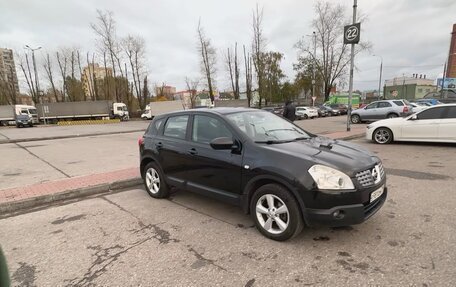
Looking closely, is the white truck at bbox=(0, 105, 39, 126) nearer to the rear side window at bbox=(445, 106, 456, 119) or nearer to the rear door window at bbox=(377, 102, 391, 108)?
the rear door window at bbox=(377, 102, 391, 108)

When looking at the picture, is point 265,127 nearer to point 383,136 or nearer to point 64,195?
point 64,195

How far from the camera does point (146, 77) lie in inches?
2072

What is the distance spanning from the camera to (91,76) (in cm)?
5584

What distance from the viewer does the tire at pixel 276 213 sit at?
3.24 m

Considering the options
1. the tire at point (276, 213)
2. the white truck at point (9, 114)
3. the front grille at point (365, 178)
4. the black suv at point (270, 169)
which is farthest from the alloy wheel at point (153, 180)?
the white truck at point (9, 114)

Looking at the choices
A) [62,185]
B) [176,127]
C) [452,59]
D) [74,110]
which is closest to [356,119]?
[176,127]

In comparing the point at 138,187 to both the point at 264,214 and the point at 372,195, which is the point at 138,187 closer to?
the point at 264,214

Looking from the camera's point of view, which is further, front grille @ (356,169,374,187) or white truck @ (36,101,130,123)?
white truck @ (36,101,130,123)

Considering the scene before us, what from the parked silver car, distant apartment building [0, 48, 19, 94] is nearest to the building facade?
the parked silver car

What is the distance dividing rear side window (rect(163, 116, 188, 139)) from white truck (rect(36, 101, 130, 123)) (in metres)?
39.8

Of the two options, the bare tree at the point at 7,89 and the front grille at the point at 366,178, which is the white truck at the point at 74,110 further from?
the front grille at the point at 366,178

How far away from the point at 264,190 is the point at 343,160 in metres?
0.97

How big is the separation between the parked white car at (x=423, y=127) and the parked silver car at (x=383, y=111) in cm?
866

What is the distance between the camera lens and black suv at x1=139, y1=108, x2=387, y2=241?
3.10m
